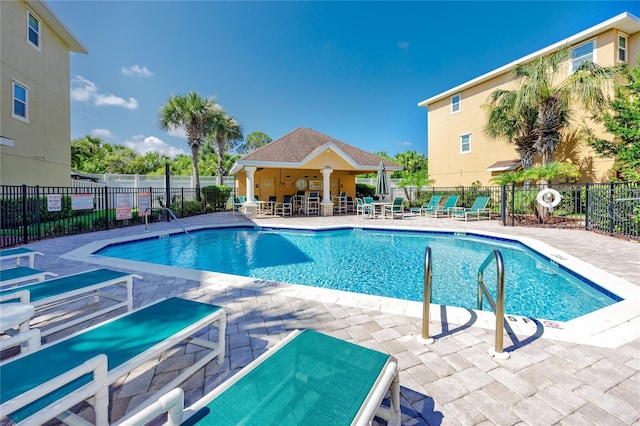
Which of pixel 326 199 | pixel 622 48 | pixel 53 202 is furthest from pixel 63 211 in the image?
pixel 622 48

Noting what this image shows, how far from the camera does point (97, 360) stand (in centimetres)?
172

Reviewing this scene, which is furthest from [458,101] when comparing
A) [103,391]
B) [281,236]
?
[103,391]

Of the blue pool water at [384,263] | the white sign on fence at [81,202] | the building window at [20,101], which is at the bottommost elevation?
the blue pool water at [384,263]

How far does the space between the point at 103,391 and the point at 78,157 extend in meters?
35.5

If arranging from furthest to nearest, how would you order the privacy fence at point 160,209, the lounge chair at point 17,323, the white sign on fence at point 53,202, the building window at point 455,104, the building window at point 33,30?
the building window at point 455,104, the building window at point 33,30, the white sign on fence at point 53,202, the privacy fence at point 160,209, the lounge chair at point 17,323

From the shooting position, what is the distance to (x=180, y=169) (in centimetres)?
4122

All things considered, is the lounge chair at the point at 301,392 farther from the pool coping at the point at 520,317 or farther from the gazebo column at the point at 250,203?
the gazebo column at the point at 250,203

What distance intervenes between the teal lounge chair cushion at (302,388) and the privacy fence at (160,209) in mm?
10627

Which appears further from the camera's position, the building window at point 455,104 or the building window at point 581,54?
the building window at point 455,104

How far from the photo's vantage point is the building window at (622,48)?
14219 millimetres

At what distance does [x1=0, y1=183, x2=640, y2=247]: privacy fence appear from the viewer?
9000 millimetres

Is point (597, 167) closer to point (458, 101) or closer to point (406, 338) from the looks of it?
point (458, 101)

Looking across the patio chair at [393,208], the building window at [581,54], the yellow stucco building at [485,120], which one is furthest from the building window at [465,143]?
the patio chair at [393,208]

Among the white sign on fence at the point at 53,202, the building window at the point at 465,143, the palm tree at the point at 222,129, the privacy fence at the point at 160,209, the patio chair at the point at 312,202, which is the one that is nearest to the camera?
the privacy fence at the point at 160,209
